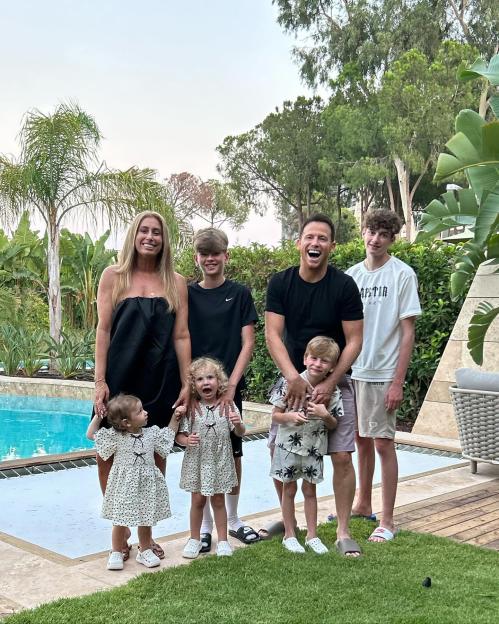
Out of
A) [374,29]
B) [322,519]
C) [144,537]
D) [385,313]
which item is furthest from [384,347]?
[374,29]

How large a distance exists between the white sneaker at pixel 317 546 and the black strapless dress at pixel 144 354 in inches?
37.6

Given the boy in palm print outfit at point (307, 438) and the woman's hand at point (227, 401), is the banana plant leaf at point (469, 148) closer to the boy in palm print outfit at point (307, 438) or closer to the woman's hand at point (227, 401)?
the boy in palm print outfit at point (307, 438)

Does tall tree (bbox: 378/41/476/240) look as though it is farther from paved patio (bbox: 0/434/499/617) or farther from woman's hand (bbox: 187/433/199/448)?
woman's hand (bbox: 187/433/199/448)

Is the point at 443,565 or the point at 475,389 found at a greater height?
the point at 475,389

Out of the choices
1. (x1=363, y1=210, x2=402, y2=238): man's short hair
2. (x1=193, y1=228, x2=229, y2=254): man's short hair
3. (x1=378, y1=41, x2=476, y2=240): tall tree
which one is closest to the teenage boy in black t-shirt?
(x1=193, y1=228, x2=229, y2=254): man's short hair

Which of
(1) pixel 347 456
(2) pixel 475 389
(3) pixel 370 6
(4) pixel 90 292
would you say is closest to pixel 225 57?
(3) pixel 370 6

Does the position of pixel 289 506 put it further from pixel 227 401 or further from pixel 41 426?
pixel 41 426

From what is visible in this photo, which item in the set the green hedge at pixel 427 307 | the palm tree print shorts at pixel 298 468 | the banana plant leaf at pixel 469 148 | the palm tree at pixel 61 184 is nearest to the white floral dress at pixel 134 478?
the palm tree print shorts at pixel 298 468

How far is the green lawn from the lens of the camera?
9.25ft

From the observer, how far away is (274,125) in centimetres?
3528

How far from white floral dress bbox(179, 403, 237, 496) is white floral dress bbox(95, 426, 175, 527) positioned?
0.13 m

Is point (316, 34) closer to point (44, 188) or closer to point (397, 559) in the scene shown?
point (44, 188)

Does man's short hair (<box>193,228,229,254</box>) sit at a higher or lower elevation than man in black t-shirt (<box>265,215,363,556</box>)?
higher

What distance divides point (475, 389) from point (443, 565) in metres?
2.14
